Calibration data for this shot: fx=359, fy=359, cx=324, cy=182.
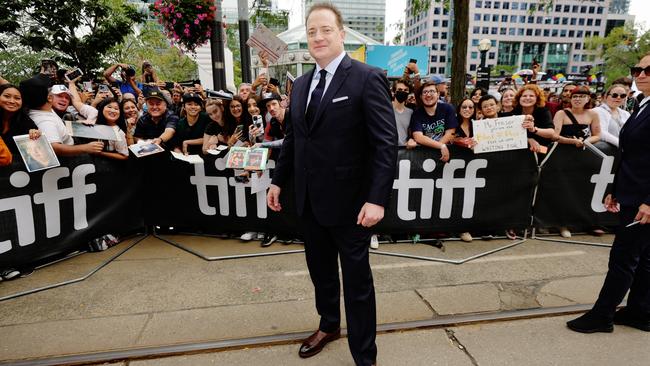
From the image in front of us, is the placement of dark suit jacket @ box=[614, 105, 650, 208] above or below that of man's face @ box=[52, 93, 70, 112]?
below

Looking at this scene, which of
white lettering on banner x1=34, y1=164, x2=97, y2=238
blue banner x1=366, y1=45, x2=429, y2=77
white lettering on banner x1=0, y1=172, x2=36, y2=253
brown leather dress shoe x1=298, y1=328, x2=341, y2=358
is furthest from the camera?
blue banner x1=366, y1=45, x2=429, y2=77

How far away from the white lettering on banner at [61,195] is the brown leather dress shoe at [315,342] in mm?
3284

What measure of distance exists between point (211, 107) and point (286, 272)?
257 centimetres

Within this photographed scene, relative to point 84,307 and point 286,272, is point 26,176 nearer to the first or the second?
point 84,307

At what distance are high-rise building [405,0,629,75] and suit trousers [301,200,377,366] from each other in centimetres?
10622

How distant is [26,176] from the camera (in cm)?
373

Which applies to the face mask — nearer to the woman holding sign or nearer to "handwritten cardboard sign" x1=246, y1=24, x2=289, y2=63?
the woman holding sign

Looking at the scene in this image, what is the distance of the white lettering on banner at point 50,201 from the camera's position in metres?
3.66

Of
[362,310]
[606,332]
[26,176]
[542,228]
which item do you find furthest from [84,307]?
[542,228]

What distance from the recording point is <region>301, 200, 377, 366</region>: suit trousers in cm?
219

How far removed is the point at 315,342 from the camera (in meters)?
2.53

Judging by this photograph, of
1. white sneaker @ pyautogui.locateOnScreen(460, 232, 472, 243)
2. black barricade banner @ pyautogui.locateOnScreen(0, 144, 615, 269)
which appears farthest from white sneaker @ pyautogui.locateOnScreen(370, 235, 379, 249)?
white sneaker @ pyautogui.locateOnScreen(460, 232, 472, 243)

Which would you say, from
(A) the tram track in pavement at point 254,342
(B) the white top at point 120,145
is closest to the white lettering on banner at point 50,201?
(B) the white top at point 120,145

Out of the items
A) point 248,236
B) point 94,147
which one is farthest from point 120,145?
point 248,236
